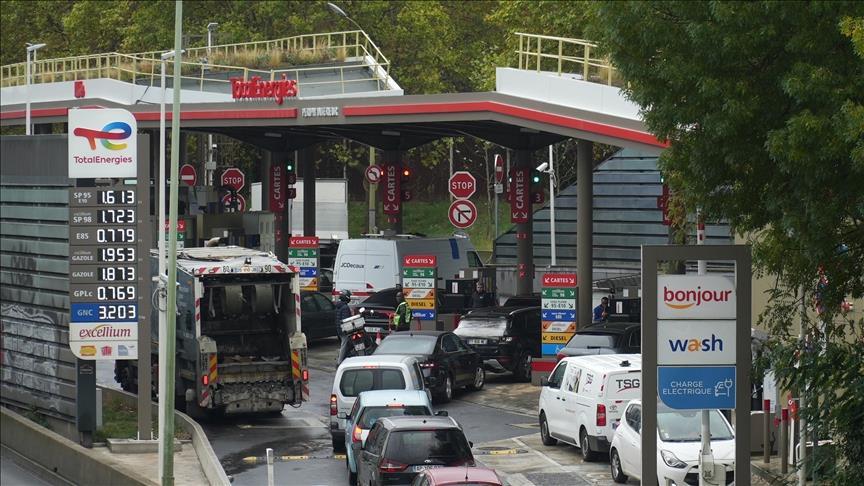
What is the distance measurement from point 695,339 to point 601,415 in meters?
7.30

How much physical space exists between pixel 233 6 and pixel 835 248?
59967 mm

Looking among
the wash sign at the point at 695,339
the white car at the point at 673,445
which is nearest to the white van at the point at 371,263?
the white car at the point at 673,445

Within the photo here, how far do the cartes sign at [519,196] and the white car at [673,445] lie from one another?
21.4 metres

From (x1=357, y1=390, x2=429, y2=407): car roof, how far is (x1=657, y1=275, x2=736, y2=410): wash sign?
710 centimetres

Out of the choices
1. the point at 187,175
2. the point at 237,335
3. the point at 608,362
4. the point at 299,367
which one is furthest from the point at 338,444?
the point at 187,175

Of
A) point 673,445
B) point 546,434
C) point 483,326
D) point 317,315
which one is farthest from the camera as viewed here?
point 317,315

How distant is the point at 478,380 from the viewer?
105ft

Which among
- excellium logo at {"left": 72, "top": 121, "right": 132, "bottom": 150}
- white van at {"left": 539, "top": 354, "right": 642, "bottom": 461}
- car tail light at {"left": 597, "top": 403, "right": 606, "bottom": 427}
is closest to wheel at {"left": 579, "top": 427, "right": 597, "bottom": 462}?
white van at {"left": 539, "top": 354, "right": 642, "bottom": 461}

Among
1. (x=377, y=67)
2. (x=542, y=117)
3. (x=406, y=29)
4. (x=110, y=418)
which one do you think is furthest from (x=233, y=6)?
(x=110, y=418)

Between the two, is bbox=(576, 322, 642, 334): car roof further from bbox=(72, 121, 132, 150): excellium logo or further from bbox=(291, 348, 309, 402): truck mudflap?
bbox=(72, 121, 132, 150): excellium logo

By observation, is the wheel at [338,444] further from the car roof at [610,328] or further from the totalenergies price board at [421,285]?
the totalenergies price board at [421,285]

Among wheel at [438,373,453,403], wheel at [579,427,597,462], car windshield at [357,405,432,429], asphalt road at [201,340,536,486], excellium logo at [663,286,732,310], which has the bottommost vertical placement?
asphalt road at [201,340,536,486]

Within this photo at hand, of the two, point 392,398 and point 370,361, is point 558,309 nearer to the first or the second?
point 370,361

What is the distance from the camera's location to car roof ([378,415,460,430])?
19.6m
